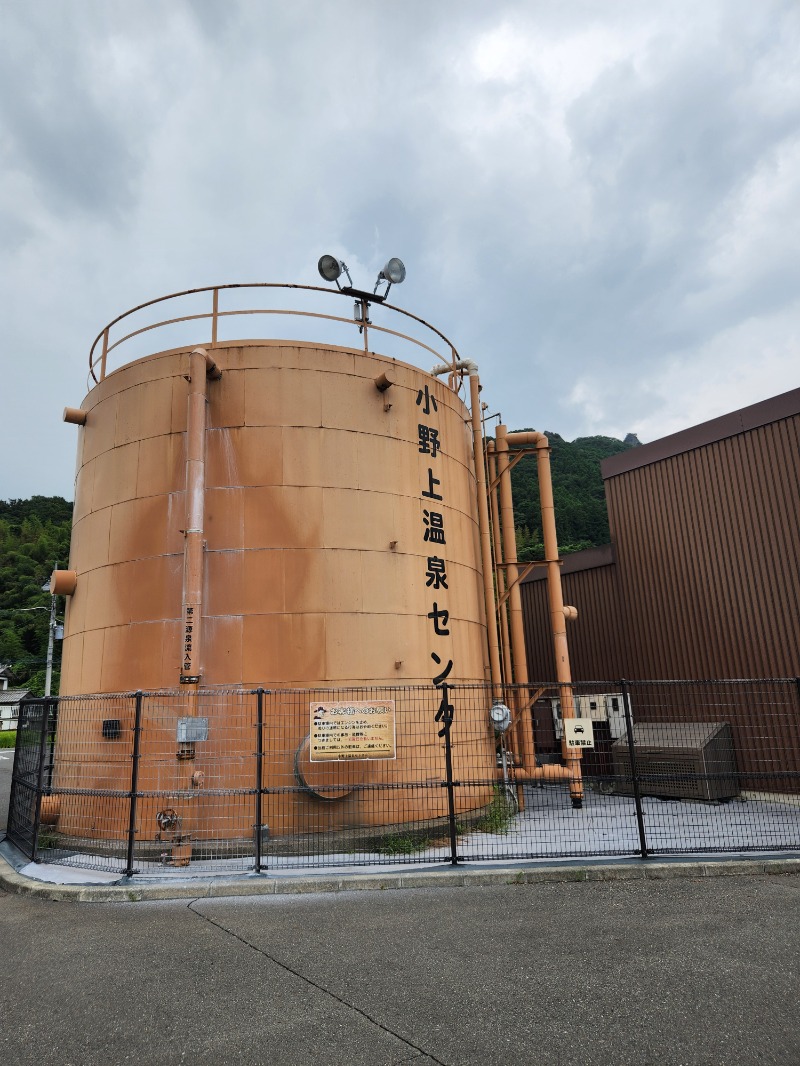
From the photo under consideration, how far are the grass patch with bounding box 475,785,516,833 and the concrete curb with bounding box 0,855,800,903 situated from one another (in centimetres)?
276

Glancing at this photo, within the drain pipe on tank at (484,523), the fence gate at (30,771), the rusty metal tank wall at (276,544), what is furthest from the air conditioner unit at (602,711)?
the fence gate at (30,771)

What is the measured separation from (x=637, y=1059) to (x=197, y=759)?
688cm

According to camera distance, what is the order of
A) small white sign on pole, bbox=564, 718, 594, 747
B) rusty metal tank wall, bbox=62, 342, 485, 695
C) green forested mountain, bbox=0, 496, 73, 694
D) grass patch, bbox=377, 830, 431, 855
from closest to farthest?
grass patch, bbox=377, 830, 431, 855, small white sign on pole, bbox=564, 718, 594, 747, rusty metal tank wall, bbox=62, 342, 485, 695, green forested mountain, bbox=0, 496, 73, 694

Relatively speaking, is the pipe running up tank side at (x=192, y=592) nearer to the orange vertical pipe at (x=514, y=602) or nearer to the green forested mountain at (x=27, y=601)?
the orange vertical pipe at (x=514, y=602)

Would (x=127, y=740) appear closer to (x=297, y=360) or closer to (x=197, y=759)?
(x=197, y=759)

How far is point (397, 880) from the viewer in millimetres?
7977

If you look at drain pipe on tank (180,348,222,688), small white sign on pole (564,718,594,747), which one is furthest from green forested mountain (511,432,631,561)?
drain pipe on tank (180,348,222,688)

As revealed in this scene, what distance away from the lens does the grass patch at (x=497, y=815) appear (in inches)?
431

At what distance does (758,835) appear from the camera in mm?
9812

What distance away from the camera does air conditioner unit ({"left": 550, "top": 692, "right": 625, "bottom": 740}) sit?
49.9ft

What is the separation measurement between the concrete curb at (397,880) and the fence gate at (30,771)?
1.56m

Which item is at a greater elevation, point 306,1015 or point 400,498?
point 400,498

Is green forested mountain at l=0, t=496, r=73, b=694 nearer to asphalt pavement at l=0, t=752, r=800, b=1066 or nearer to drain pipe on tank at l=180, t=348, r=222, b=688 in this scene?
drain pipe on tank at l=180, t=348, r=222, b=688

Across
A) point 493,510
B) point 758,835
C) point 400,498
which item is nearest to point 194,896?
point 400,498
